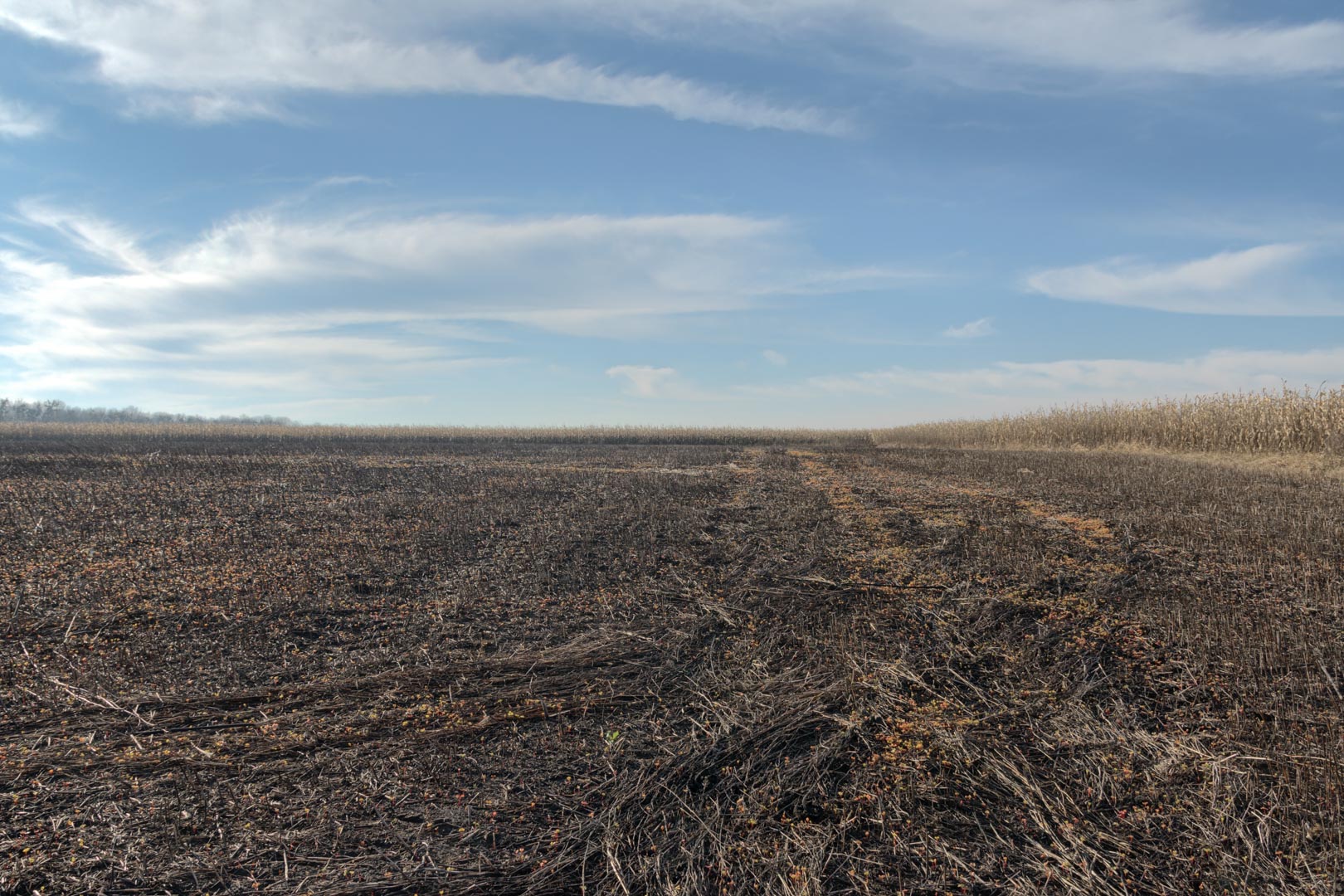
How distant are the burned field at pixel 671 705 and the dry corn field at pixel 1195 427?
41.6ft

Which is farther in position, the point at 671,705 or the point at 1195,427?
the point at 1195,427

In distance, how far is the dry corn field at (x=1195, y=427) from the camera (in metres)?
17.3

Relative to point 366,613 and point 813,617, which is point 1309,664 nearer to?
point 813,617

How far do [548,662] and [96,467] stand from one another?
12387 mm

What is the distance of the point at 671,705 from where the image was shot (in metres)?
3.81

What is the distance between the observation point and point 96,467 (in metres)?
12.8

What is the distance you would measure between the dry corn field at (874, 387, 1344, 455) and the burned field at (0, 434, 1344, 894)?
41.6ft

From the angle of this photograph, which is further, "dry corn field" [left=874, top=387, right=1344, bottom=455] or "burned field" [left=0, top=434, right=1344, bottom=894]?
"dry corn field" [left=874, top=387, right=1344, bottom=455]

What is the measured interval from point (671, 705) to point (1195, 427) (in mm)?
21941

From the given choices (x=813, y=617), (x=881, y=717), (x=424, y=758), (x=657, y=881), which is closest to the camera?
(x=657, y=881)

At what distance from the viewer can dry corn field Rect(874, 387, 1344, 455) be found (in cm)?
1730

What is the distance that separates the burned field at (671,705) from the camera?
105 inches

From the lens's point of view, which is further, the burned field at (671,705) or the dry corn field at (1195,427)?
the dry corn field at (1195,427)

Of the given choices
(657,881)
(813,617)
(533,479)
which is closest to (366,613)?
(813,617)
